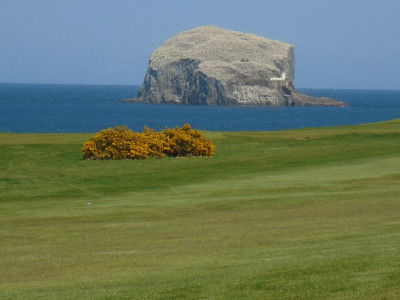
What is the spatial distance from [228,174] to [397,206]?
469 inches

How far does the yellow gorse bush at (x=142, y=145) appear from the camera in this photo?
39094 mm

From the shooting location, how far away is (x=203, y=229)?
59.0ft

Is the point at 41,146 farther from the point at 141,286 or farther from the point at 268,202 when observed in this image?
the point at 141,286

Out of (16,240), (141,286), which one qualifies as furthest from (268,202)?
(141,286)

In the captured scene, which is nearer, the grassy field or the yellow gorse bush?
the grassy field

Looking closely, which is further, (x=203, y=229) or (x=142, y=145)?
(x=142, y=145)

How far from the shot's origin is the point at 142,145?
39500 millimetres

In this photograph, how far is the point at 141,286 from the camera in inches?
470

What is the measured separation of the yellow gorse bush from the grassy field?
241cm

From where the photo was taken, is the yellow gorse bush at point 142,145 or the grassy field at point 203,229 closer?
the grassy field at point 203,229

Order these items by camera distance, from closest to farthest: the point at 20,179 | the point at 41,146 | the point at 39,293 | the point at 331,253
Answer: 1. the point at 39,293
2. the point at 331,253
3. the point at 20,179
4. the point at 41,146

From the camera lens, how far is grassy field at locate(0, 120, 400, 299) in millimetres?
11586

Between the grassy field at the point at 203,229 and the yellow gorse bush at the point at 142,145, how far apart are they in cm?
241

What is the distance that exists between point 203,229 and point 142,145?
861 inches
